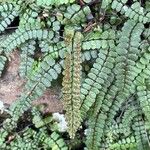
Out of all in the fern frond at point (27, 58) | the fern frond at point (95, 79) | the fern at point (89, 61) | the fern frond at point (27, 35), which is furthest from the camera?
the fern frond at point (27, 58)

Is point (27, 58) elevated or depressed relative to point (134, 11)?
depressed

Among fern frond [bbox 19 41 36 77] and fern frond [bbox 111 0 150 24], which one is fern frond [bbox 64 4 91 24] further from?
fern frond [bbox 19 41 36 77]

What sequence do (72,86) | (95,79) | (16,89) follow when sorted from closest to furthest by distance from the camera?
(72,86)
(95,79)
(16,89)

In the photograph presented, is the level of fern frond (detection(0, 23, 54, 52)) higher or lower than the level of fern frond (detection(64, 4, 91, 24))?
lower

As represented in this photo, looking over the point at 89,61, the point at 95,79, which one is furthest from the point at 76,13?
the point at 95,79

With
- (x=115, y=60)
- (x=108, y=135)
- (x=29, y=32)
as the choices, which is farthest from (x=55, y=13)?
(x=108, y=135)

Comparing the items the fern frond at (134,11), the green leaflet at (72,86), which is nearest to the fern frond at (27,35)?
the green leaflet at (72,86)

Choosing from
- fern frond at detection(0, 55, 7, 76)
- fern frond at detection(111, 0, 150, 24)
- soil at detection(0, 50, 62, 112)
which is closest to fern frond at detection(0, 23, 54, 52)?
fern frond at detection(0, 55, 7, 76)

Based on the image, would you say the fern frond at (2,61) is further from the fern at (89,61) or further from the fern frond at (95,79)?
the fern frond at (95,79)

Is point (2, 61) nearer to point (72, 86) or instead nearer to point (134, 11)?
point (72, 86)
